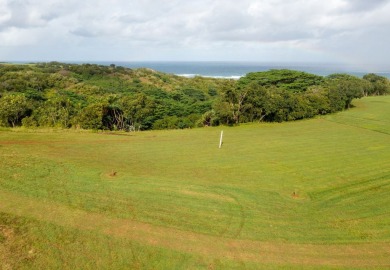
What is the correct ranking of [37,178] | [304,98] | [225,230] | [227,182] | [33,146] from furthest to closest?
[304,98]
[33,146]
[227,182]
[37,178]
[225,230]

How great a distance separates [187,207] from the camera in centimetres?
1553

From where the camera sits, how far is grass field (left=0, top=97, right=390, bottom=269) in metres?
11.8

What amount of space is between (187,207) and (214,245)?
3274 mm

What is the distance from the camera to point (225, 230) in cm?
1370

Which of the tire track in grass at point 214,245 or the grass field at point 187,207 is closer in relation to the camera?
the grass field at point 187,207

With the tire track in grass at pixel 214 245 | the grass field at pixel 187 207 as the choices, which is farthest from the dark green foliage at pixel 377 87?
the tire track in grass at pixel 214 245

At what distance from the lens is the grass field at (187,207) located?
1181 cm

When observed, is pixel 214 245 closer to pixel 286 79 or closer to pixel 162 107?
pixel 162 107

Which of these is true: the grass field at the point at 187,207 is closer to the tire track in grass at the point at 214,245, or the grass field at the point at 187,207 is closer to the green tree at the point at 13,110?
the tire track in grass at the point at 214,245

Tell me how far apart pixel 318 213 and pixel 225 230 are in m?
5.21

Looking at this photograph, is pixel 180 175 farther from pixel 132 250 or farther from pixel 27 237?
pixel 27 237

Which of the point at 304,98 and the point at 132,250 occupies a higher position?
the point at 304,98

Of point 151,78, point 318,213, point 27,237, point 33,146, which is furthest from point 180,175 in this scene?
point 151,78

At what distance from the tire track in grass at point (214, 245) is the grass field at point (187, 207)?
0.13 feet
